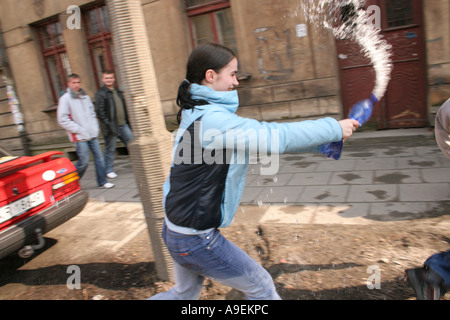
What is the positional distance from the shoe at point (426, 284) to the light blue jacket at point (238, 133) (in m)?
1.27

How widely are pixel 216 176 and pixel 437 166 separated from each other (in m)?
4.50

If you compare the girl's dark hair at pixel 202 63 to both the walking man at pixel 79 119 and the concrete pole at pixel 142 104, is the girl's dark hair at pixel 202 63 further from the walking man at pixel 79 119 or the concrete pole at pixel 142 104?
the walking man at pixel 79 119

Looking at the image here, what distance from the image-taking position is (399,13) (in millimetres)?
6793

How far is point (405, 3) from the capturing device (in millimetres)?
6730

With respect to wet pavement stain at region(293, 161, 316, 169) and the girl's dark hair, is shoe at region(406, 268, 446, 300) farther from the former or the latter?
wet pavement stain at region(293, 161, 316, 169)

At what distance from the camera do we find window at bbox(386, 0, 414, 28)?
6727mm

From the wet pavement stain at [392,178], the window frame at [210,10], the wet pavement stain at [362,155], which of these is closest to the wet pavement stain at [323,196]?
the wet pavement stain at [392,178]

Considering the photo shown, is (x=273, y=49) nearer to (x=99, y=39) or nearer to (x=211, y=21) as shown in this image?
(x=211, y=21)

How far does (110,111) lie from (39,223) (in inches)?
124

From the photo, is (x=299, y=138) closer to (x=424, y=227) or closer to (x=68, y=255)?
(x=424, y=227)

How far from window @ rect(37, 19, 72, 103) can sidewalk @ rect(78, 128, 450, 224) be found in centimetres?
496

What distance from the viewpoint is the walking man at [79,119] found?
624cm

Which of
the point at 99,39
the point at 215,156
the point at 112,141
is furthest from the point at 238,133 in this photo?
the point at 99,39

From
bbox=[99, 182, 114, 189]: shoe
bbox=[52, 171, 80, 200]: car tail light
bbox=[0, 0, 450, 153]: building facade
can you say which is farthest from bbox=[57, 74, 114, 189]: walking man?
bbox=[0, 0, 450, 153]: building facade
